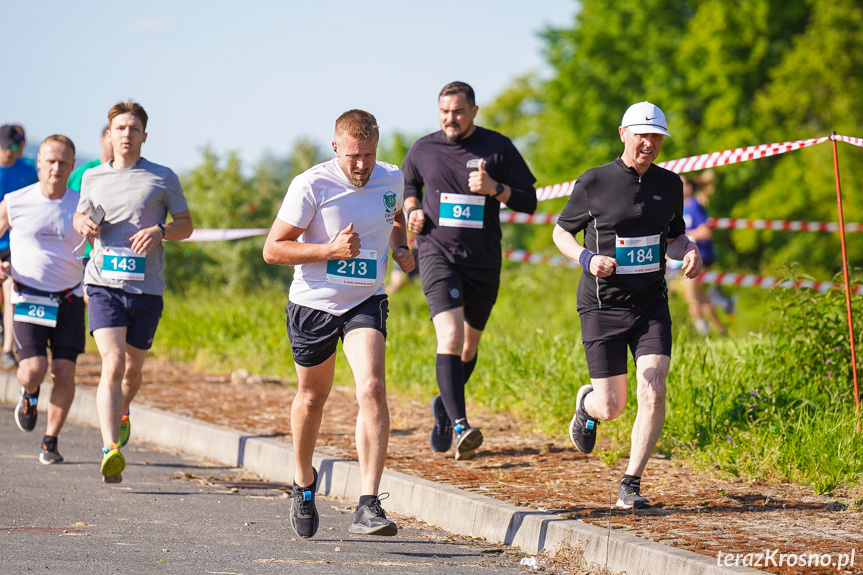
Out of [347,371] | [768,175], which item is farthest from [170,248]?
[768,175]

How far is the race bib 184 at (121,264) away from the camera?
705cm

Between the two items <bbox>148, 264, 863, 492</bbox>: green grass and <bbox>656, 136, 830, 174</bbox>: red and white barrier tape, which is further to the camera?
<bbox>656, 136, 830, 174</bbox>: red and white barrier tape

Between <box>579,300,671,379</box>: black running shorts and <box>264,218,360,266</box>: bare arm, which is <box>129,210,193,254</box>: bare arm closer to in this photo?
<box>264,218,360,266</box>: bare arm

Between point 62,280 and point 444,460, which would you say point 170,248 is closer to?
point 62,280

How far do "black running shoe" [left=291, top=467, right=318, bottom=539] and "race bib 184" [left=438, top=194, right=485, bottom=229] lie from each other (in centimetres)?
236

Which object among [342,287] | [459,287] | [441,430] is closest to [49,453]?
[441,430]

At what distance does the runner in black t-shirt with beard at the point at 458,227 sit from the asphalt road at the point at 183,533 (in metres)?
1.01

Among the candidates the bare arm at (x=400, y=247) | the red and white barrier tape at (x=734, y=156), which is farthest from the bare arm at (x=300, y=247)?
the red and white barrier tape at (x=734, y=156)

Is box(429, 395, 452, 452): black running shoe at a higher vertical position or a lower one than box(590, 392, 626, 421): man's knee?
lower

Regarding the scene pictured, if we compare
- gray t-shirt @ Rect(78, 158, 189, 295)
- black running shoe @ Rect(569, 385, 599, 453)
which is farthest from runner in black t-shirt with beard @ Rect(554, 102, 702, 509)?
gray t-shirt @ Rect(78, 158, 189, 295)

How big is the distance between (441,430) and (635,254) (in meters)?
2.12

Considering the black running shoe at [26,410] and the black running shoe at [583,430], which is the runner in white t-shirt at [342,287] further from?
the black running shoe at [26,410]

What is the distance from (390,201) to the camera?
5.71m

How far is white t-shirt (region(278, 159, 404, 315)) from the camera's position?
18.1ft
